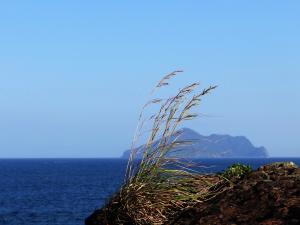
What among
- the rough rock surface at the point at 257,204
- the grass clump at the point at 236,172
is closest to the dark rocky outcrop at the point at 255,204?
the rough rock surface at the point at 257,204

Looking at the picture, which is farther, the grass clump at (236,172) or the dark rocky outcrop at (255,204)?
the grass clump at (236,172)

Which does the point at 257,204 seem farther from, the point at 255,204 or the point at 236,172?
the point at 236,172

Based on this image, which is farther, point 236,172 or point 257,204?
point 236,172

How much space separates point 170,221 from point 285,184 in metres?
1.64

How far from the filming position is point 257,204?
24.0 feet

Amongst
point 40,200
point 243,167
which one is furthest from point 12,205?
point 243,167

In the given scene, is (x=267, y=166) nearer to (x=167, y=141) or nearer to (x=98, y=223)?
(x=167, y=141)

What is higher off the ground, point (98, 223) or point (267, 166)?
point (267, 166)

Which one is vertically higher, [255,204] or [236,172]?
[236,172]

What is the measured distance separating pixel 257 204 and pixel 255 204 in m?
0.03

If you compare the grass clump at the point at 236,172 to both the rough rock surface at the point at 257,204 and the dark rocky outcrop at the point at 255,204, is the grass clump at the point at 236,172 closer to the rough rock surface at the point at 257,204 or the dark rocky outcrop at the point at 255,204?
the dark rocky outcrop at the point at 255,204

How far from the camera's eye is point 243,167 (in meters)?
9.33

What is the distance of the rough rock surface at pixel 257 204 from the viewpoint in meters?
6.98

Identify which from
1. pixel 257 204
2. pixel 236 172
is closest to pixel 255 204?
pixel 257 204
